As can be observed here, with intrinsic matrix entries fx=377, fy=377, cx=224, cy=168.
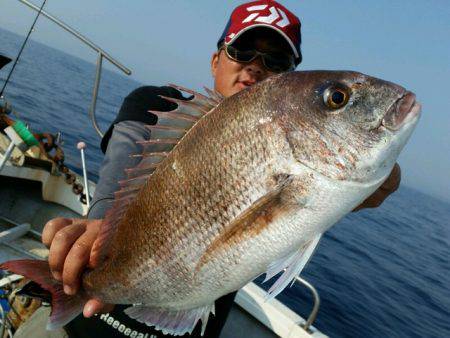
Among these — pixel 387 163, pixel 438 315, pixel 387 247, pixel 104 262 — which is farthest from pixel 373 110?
pixel 387 247

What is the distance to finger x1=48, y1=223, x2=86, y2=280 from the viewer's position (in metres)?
1.78

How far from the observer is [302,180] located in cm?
153

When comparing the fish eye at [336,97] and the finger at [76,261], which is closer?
the fish eye at [336,97]

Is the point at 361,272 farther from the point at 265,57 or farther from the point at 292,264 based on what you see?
the point at 292,264

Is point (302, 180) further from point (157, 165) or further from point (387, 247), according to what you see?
point (387, 247)

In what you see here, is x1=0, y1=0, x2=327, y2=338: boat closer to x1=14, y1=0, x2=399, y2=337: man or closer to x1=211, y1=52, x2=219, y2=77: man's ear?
x1=14, y1=0, x2=399, y2=337: man

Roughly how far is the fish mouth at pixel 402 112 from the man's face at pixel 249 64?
A: 142cm

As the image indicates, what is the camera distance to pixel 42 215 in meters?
6.08

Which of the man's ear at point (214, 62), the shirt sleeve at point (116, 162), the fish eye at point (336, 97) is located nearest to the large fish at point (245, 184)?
the fish eye at point (336, 97)

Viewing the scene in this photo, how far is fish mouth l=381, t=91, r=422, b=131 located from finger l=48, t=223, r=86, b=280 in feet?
4.89

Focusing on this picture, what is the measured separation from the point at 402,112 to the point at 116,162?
5.57 ft

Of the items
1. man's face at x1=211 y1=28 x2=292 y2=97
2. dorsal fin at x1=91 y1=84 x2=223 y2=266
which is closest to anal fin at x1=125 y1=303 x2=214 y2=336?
dorsal fin at x1=91 y1=84 x2=223 y2=266

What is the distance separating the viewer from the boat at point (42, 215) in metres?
4.20

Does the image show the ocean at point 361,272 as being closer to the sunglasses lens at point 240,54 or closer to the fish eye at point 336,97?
the sunglasses lens at point 240,54
